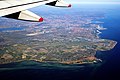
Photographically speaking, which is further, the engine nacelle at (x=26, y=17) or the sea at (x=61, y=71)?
the sea at (x=61, y=71)

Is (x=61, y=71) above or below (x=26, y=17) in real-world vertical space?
below

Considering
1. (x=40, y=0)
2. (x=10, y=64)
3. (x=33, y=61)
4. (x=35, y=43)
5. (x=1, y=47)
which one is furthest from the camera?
(x=35, y=43)

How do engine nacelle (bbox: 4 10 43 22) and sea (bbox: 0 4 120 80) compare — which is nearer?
engine nacelle (bbox: 4 10 43 22)

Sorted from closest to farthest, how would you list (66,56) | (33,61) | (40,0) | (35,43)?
1. (40,0)
2. (33,61)
3. (66,56)
4. (35,43)

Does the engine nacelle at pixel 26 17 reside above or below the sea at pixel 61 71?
above

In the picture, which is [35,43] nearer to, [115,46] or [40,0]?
[115,46]

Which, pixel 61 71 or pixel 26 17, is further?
pixel 61 71

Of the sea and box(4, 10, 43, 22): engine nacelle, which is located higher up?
box(4, 10, 43, 22): engine nacelle

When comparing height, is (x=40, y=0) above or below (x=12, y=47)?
above

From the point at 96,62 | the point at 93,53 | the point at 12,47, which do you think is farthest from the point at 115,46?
the point at 12,47

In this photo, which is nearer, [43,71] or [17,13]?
[17,13]

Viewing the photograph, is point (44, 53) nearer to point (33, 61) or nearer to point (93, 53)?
point (33, 61)
